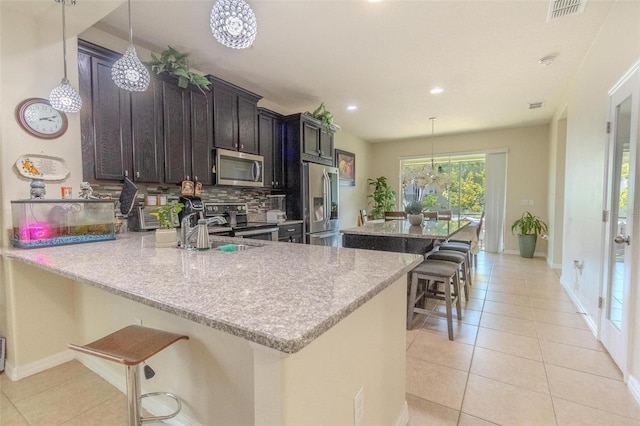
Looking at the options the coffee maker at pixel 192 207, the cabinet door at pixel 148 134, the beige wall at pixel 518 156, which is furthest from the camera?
the beige wall at pixel 518 156

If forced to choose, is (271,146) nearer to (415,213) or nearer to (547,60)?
(415,213)

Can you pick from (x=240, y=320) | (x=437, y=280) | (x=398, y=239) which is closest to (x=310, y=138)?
(x=398, y=239)

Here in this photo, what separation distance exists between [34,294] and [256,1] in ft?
8.27

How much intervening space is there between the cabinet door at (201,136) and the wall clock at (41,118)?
1.09m

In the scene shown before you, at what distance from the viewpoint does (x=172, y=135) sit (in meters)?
2.90

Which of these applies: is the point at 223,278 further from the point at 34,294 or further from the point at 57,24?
the point at 57,24

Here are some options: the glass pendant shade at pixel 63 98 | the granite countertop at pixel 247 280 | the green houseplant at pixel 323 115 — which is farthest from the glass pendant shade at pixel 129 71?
the green houseplant at pixel 323 115

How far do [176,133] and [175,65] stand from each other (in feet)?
2.01

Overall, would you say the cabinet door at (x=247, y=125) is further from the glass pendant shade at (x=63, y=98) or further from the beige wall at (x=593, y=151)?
the beige wall at (x=593, y=151)

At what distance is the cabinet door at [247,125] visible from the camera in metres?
3.60

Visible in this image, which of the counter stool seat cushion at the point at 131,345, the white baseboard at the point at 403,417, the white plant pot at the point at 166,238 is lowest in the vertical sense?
the white baseboard at the point at 403,417

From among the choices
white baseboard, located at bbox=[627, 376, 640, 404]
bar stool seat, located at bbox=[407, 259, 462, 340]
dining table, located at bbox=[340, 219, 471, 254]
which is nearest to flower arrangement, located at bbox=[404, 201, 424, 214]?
dining table, located at bbox=[340, 219, 471, 254]

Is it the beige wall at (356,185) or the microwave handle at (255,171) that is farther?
the beige wall at (356,185)

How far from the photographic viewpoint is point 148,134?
8.87 feet
